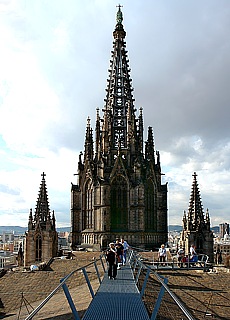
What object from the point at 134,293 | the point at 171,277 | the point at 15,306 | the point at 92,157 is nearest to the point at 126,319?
the point at 134,293

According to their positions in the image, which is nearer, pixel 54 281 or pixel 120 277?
pixel 120 277

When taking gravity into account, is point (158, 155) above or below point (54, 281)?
above

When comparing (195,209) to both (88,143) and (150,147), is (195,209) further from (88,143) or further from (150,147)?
(88,143)

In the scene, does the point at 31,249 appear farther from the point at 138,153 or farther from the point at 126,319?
the point at 126,319

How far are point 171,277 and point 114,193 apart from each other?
26.4 m

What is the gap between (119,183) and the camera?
54938mm

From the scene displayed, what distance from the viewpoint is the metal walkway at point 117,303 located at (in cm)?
1059

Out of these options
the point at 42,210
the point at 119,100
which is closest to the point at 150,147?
the point at 119,100

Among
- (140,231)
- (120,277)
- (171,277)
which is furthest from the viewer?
(140,231)

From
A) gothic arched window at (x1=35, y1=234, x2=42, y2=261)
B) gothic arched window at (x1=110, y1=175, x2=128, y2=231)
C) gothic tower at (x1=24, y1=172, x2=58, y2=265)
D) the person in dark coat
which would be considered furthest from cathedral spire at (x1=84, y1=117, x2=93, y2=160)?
the person in dark coat

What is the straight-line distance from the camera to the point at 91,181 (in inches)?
2185

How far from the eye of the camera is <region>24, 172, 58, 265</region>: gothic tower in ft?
183

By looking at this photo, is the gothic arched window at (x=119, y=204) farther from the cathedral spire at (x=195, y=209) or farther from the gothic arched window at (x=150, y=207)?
the cathedral spire at (x=195, y=209)

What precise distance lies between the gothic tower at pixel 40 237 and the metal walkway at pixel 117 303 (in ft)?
134
